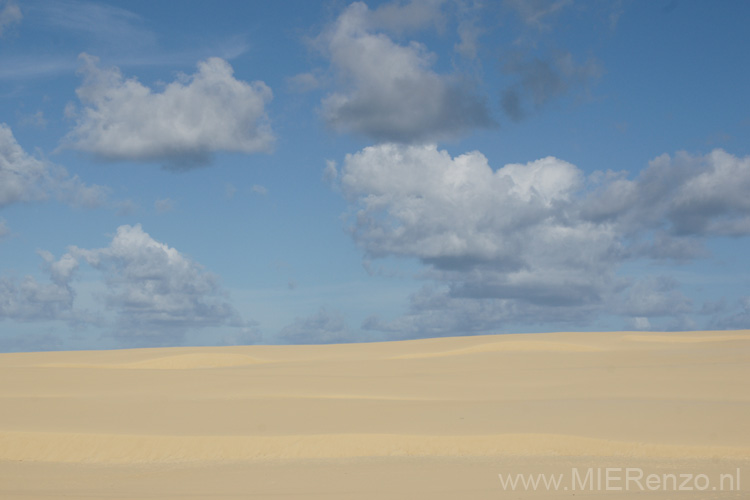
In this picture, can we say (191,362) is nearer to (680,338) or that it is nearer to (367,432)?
→ (367,432)

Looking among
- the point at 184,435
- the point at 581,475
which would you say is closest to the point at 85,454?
the point at 184,435

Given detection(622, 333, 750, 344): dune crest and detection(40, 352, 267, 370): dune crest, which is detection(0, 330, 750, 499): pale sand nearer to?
detection(40, 352, 267, 370): dune crest

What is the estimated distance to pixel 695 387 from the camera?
15.9 m

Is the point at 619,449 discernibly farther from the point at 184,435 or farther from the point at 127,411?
the point at 127,411

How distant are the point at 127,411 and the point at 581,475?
9.36m

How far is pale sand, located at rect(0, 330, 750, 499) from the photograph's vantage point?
8.66 meters

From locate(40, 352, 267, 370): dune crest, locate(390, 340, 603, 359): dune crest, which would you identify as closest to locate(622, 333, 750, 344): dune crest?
locate(390, 340, 603, 359): dune crest

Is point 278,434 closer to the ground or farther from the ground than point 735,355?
closer to the ground

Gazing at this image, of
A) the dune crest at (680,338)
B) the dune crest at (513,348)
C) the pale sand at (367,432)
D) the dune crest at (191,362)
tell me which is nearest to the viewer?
the pale sand at (367,432)

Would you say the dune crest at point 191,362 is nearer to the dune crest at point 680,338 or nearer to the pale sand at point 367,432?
the pale sand at point 367,432

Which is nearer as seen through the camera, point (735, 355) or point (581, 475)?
point (581, 475)

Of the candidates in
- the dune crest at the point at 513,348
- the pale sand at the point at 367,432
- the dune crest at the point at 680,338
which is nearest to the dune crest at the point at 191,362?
the dune crest at the point at 513,348

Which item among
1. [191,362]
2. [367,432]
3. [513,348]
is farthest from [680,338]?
[367,432]

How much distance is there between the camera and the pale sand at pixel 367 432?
8664mm
